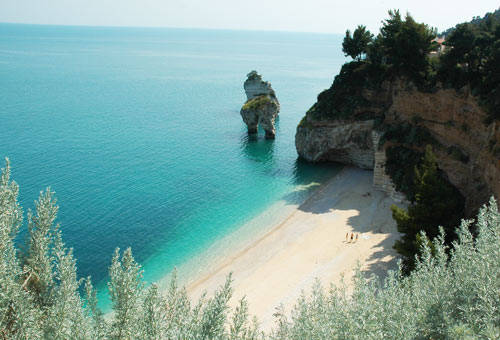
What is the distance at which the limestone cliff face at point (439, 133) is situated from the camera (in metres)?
27.4

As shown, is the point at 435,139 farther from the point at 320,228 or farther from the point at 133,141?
the point at 133,141

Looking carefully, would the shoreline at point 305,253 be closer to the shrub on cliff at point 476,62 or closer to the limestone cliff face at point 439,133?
the limestone cliff face at point 439,133

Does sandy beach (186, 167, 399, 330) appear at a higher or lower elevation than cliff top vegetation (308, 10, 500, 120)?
lower

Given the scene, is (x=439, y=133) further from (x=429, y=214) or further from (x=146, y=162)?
(x=146, y=162)

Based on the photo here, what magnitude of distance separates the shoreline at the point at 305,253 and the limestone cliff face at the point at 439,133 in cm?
530

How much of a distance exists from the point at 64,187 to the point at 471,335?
122 ft

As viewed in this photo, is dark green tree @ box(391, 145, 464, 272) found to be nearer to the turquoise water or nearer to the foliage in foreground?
the foliage in foreground

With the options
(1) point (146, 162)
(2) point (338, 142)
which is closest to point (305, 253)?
(2) point (338, 142)

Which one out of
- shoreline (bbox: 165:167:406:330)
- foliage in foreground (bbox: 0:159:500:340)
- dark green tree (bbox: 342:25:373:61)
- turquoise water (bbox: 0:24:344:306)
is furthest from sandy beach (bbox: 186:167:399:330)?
dark green tree (bbox: 342:25:373:61)

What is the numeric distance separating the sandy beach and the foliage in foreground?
11376mm

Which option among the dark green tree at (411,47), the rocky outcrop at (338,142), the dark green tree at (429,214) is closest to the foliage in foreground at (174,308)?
the dark green tree at (429,214)

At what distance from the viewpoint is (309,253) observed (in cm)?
2859

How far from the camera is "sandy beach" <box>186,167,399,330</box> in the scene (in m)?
24.7

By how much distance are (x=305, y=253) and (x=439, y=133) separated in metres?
14.7
